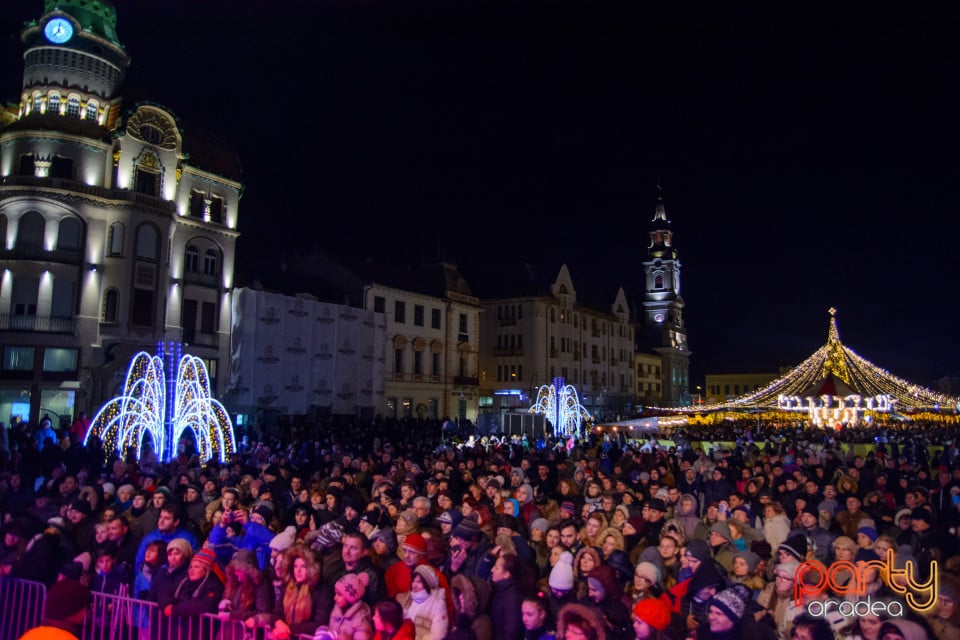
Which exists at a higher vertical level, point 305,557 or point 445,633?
point 305,557

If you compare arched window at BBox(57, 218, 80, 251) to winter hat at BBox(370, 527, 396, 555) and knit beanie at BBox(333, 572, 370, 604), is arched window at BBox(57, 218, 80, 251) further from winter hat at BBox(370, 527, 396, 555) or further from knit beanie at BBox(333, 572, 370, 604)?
knit beanie at BBox(333, 572, 370, 604)

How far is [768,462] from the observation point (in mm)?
16047

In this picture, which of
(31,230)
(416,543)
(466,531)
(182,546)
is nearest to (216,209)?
(31,230)

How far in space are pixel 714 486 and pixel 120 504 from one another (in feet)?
31.4

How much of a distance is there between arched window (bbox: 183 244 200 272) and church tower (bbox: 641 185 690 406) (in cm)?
5970

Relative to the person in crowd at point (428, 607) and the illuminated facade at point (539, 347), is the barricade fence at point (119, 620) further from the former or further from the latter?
the illuminated facade at point (539, 347)

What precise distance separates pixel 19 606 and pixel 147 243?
3033cm

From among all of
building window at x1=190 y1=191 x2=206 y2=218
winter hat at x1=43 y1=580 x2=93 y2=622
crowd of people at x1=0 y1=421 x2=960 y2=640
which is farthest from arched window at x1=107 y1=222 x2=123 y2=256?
winter hat at x1=43 y1=580 x2=93 y2=622

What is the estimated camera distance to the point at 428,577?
19.0 feet

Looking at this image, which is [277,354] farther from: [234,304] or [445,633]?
[445,633]

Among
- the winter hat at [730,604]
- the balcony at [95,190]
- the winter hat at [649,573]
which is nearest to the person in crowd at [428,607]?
the winter hat at [649,573]

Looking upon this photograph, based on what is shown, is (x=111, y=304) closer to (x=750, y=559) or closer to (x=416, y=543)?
(x=416, y=543)

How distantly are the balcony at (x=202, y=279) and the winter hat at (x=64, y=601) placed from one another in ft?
106

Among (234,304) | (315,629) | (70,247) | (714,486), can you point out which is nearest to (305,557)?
(315,629)
